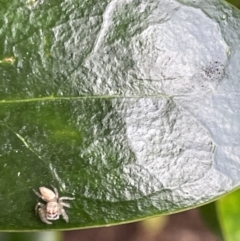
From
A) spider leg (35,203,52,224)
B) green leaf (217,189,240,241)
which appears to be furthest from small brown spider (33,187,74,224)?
green leaf (217,189,240,241)

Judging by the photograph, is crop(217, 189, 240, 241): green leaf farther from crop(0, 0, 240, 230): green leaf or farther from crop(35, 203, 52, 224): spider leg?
crop(35, 203, 52, 224): spider leg

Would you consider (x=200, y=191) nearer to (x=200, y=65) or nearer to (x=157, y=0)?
(x=200, y=65)

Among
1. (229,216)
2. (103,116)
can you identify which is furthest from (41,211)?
(229,216)

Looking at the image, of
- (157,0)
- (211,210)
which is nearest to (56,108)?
(157,0)

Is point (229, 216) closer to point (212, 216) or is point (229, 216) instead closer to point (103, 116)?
point (212, 216)

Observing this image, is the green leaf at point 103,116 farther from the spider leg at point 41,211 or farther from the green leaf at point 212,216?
the green leaf at point 212,216

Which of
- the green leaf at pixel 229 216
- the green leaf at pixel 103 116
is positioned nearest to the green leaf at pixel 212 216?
the green leaf at pixel 229 216
